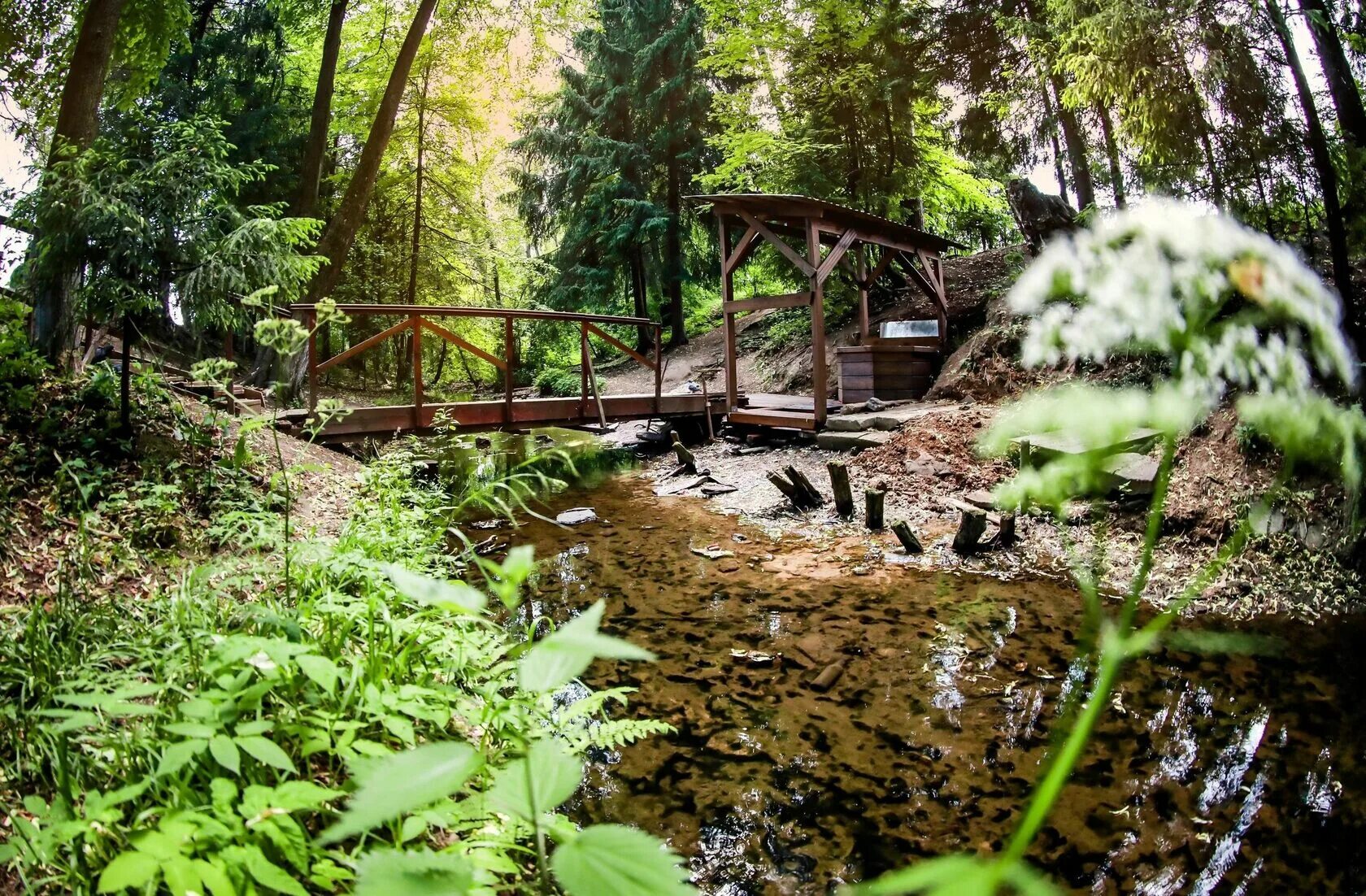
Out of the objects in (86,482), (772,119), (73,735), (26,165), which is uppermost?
(772,119)

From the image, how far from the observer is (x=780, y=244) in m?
10.8

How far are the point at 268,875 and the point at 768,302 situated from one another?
1070 cm

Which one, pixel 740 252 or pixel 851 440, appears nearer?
pixel 851 440

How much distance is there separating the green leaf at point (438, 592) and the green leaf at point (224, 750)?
1095 millimetres

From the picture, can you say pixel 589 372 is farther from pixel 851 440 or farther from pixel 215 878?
pixel 215 878

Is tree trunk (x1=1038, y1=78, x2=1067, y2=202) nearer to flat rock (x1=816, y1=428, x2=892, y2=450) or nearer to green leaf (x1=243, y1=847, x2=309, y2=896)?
flat rock (x1=816, y1=428, x2=892, y2=450)

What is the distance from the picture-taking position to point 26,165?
199 inches

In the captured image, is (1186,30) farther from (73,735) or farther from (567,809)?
(73,735)

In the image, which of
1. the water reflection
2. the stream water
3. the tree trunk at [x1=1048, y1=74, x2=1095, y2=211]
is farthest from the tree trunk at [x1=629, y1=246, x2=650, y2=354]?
the water reflection

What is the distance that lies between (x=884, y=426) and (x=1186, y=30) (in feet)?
17.2

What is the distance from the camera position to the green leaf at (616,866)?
63cm

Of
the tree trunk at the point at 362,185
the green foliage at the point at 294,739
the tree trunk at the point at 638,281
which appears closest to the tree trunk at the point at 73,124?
the green foliage at the point at 294,739

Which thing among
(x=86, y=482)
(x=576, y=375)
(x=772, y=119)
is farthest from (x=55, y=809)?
(x=576, y=375)

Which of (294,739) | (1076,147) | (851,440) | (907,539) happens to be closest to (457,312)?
(851,440)
